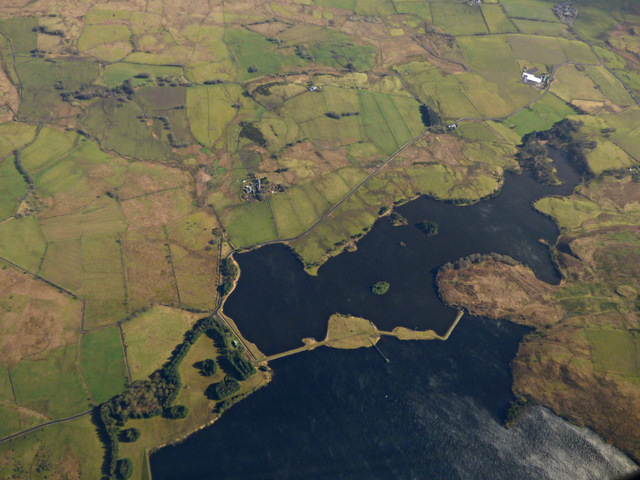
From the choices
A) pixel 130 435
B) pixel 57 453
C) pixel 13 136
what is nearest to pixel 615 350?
pixel 130 435

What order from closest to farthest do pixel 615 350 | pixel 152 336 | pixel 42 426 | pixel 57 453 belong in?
pixel 57 453
pixel 42 426
pixel 615 350
pixel 152 336

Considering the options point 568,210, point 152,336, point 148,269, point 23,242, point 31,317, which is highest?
point 568,210

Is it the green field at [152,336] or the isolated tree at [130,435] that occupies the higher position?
the green field at [152,336]

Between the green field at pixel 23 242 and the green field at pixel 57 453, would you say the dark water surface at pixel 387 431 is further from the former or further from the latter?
the green field at pixel 23 242

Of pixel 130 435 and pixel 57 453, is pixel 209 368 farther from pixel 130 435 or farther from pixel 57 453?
pixel 57 453

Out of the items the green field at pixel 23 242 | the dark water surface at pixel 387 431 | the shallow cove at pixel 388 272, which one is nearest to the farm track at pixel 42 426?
the dark water surface at pixel 387 431

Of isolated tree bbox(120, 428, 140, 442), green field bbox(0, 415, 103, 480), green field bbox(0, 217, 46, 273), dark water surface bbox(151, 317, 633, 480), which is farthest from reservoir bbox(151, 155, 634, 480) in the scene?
green field bbox(0, 217, 46, 273)
